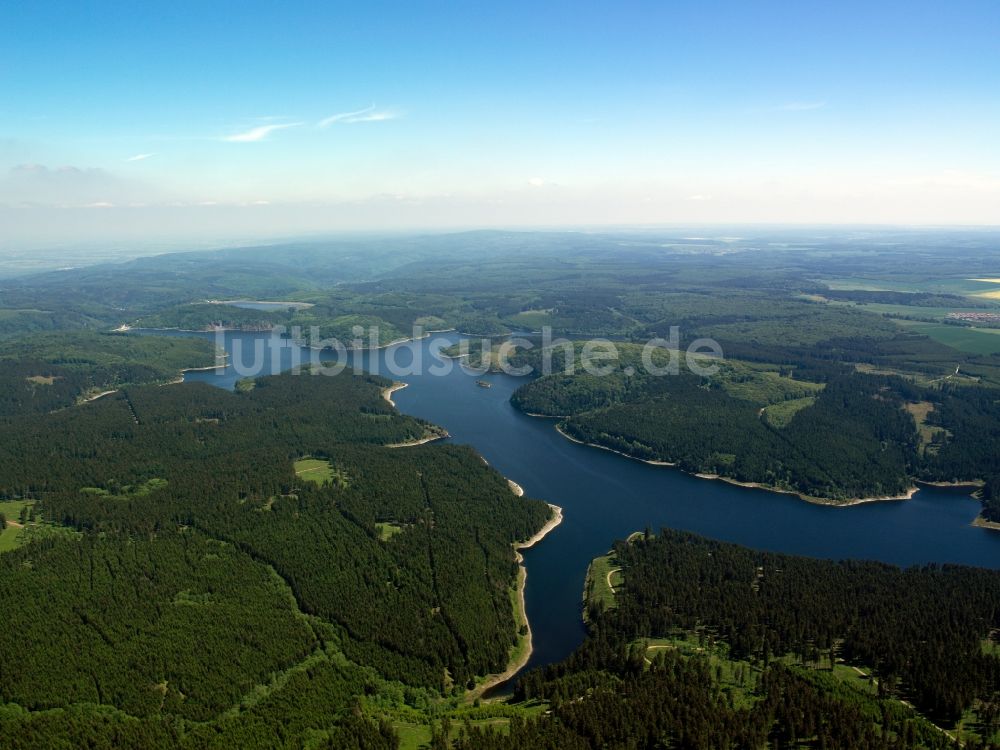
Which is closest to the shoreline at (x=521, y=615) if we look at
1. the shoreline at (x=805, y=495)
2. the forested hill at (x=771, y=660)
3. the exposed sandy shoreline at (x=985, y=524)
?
the forested hill at (x=771, y=660)

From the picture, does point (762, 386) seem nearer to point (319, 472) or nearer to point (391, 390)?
point (391, 390)

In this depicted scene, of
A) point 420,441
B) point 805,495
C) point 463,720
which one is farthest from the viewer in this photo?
point 420,441

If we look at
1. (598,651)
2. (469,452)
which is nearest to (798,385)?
(469,452)

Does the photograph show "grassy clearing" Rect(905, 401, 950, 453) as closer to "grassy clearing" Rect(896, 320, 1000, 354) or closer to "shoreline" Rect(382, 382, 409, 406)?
"grassy clearing" Rect(896, 320, 1000, 354)

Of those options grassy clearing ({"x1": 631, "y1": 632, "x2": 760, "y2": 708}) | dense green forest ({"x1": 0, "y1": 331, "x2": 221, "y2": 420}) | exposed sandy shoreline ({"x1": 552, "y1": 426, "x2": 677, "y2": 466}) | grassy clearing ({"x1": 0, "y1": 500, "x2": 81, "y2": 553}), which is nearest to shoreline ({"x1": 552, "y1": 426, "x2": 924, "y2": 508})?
exposed sandy shoreline ({"x1": 552, "y1": 426, "x2": 677, "y2": 466})

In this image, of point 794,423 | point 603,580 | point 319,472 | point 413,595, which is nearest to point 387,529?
point 413,595
